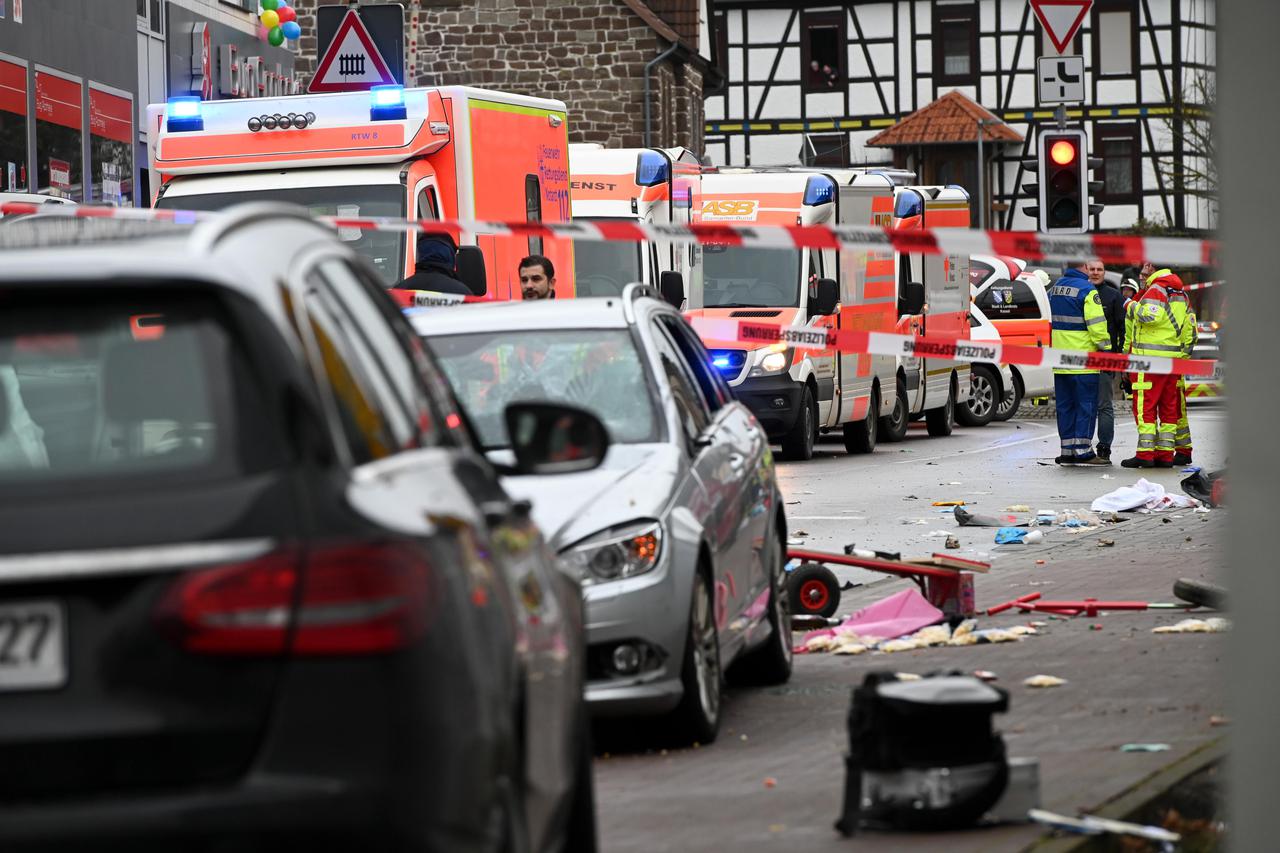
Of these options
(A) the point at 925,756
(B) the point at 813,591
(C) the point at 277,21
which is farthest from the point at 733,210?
(A) the point at 925,756

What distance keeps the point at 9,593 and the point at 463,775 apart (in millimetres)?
719

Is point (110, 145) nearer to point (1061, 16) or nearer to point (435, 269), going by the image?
point (1061, 16)

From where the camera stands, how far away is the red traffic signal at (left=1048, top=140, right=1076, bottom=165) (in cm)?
2080

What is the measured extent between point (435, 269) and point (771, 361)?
8.69 m

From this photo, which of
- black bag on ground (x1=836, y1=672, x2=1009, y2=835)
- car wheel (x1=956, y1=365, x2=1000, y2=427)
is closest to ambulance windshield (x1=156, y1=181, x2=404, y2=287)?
black bag on ground (x1=836, y1=672, x2=1009, y2=835)

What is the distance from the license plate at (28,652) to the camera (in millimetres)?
3512

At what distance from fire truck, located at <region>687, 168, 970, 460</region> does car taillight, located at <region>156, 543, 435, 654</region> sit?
63.2 feet

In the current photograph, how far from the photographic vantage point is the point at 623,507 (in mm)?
7992

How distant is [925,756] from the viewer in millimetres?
6316

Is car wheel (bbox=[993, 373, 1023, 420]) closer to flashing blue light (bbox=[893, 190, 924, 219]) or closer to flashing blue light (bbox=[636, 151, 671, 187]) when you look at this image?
flashing blue light (bbox=[893, 190, 924, 219])

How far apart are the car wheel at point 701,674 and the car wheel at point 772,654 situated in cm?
113

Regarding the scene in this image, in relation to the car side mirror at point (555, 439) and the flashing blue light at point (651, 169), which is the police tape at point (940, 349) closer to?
the car side mirror at point (555, 439)

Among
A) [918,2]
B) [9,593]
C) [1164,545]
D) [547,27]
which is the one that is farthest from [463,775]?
[918,2]

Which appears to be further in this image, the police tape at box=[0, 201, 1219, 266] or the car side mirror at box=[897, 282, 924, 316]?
the car side mirror at box=[897, 282, 924, 316]
